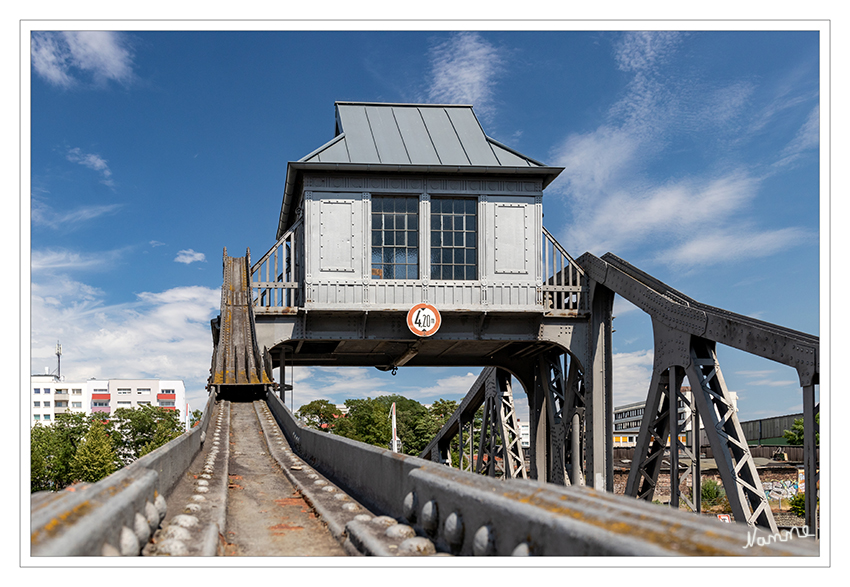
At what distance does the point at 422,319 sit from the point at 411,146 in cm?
503

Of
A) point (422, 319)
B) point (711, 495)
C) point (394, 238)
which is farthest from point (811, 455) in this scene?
point (711, 495)

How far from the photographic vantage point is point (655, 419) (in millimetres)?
15562

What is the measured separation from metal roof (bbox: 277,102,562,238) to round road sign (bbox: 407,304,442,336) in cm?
370

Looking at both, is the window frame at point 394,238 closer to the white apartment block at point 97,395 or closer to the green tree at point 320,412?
the green tree at point 320,412

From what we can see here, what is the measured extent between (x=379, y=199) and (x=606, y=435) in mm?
8861

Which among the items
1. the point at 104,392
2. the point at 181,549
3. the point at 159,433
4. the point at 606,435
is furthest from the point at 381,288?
the point at 104,392

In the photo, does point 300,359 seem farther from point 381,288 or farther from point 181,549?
point 181,549

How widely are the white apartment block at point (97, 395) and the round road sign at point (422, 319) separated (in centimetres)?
13468

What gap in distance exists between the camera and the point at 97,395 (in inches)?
6905

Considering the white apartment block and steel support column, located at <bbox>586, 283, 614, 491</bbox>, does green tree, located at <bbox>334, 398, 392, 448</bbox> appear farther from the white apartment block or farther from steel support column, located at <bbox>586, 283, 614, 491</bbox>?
steel support column, located at <bbox>586, 283, 614, 491</bbox>

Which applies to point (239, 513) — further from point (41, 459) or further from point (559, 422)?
point (41, 459)

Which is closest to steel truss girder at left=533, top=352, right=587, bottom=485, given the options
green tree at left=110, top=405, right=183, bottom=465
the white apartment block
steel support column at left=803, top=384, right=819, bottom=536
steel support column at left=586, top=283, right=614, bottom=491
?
steel support column at left=586, top=283, right=614, bottom=491

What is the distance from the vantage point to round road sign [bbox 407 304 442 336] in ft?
62.2

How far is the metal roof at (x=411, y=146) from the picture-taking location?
762 inches
